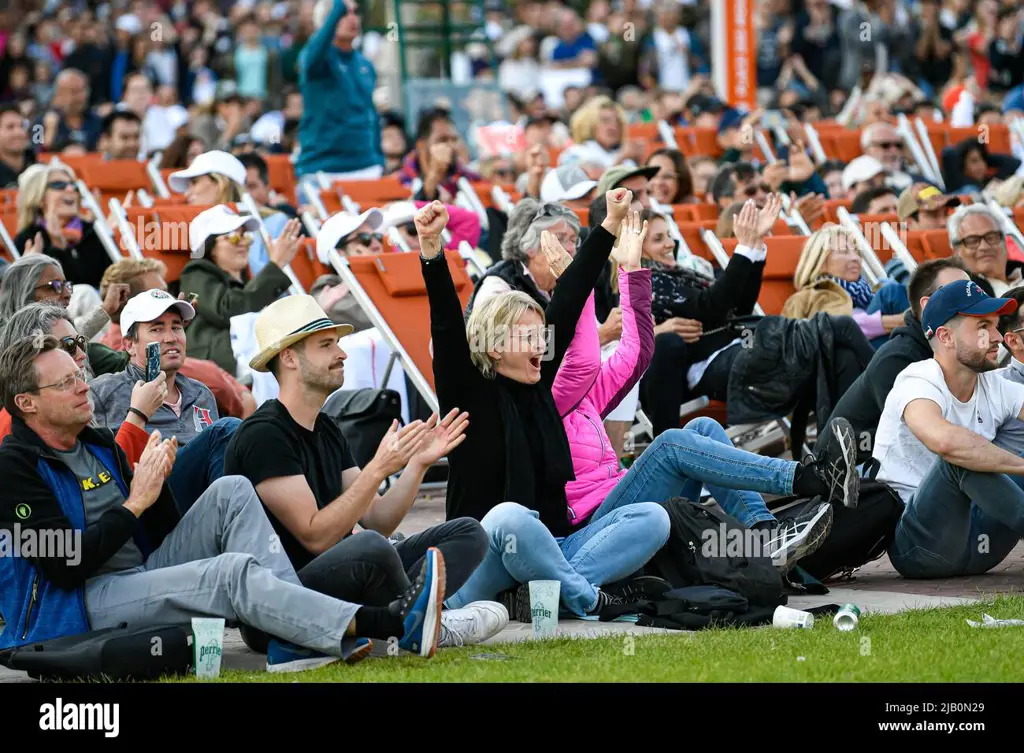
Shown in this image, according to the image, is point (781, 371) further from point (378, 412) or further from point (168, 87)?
point (168, 87)

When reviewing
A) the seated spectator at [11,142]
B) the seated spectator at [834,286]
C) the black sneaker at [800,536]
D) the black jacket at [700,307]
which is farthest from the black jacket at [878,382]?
the seated spectator at [11,142]

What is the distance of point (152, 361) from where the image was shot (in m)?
7.45

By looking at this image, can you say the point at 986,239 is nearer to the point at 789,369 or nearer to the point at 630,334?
the point at 789,369

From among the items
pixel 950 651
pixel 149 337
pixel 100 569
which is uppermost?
pixel 149 337

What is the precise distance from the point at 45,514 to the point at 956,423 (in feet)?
12.3

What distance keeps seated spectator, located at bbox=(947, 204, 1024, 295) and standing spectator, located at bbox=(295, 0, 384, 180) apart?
5546 mm

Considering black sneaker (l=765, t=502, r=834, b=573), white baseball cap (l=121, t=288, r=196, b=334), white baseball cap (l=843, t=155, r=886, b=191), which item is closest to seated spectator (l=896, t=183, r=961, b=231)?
white baseball cap (l=843, t=155, r=886, b=191)

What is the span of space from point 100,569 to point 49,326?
92 centimetres

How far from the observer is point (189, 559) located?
616 cm

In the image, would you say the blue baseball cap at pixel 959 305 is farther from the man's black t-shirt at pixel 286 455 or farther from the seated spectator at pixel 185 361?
the seated spectator at pixel 185 361

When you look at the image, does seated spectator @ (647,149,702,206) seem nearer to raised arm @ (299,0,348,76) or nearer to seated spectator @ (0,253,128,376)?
raised arm @ (299,0,348,76)

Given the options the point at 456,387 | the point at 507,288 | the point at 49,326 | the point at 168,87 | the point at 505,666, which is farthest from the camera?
the point at 168,87

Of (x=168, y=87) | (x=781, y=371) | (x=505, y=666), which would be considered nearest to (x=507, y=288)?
(x=781, y=371)

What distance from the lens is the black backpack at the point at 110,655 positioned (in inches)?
225
